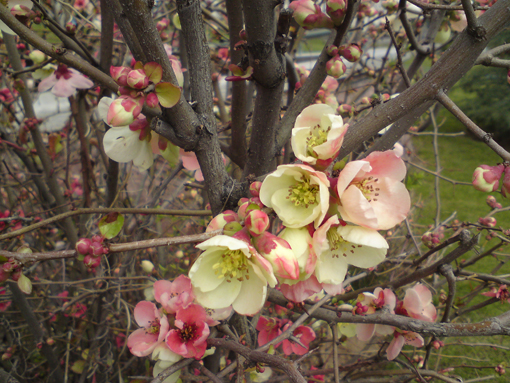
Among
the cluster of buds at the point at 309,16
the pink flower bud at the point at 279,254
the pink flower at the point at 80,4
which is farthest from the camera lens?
the pink flower at the point at 80,4

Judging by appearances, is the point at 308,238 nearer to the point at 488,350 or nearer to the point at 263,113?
the point at 263,113

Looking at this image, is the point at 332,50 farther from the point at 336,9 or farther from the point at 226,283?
the point at 226,283

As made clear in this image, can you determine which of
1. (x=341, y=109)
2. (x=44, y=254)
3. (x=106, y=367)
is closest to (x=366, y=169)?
(x=44, y=254)

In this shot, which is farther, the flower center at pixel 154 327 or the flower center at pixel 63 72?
the flower center at pixel 63 72

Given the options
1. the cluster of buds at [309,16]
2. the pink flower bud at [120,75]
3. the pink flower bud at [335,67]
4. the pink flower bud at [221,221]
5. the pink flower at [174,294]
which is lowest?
the pink flower at [174,294]

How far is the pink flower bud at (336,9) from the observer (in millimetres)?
714

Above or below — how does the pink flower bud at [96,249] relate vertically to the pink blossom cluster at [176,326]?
above

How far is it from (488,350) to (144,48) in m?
2.45

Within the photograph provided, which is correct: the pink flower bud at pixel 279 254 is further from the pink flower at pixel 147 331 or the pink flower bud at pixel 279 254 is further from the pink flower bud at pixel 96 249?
the pink flower at pixel 147 331

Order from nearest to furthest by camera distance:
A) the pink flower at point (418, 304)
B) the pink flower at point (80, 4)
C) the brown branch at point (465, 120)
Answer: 1. the brown branch at point (465, 120)
2. the pink flower at point (418, 304)
3. the pink flower at point (80, 4)

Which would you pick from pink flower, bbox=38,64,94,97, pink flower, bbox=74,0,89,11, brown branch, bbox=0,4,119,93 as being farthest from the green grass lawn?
pink flower, bbox=74,0,89,11

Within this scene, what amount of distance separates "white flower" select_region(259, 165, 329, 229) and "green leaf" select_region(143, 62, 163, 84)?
274 mm

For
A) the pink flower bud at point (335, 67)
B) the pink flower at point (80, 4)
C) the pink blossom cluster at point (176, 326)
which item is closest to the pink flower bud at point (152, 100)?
the pink flower bud at point (335, 67)

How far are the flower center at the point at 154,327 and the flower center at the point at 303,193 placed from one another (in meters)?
0.63
